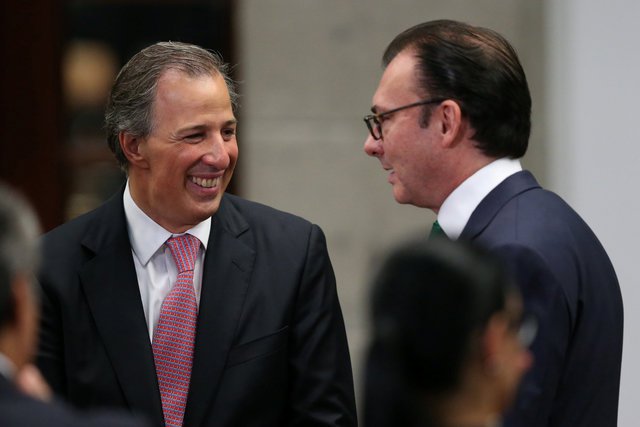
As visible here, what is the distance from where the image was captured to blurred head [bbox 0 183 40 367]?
2.04 metres

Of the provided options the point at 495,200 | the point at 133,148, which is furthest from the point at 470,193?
the point at 133,148

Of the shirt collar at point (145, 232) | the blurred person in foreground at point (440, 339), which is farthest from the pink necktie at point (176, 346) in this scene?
the blurred person in foreground at point (440, 339)

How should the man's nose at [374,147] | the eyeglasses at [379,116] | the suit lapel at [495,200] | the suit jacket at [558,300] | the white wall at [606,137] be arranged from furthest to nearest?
the white wall at [606,137] < the man's nose at [374,147] < the eyeglasses at [379,116] < the suit lapel at [495,200] < the suit jacket at [558,300]

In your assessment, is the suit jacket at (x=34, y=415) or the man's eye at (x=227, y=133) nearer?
the suit jacket at (x=34, y=415)

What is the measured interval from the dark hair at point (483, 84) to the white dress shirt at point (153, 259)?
2.23 ft

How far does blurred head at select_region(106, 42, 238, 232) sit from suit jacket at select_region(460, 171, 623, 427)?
0.67m

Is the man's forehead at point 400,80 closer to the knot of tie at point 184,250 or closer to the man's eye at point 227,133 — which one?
the man's eye at point 227,133

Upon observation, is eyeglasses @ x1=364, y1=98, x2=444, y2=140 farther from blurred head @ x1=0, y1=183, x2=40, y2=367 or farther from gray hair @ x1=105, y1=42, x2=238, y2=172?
blurred head @ x1=0, y1=183, x2=40, y2=367

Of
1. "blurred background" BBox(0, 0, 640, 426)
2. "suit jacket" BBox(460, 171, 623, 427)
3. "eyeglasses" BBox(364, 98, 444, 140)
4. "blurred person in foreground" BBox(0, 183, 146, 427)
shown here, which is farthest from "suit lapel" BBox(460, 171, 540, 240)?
"blurred background" BBox(0, 0, 640, 426)

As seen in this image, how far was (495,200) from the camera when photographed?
9.78ft

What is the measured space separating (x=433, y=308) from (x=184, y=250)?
52.9 inches

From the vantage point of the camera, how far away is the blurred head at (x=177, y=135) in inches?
126

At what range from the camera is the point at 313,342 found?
316 cm

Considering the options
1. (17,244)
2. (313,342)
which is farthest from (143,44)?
(17,244)
